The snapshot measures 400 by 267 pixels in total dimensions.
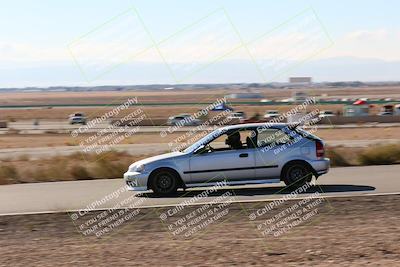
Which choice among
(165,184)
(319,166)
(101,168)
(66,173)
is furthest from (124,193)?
(66,173)

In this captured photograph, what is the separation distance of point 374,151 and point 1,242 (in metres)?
14.4

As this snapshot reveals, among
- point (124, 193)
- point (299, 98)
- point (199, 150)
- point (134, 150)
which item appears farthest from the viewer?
point (299, 98)

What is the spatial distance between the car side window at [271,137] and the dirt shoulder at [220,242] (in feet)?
9.77

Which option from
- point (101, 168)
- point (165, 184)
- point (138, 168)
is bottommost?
point (165, 184)

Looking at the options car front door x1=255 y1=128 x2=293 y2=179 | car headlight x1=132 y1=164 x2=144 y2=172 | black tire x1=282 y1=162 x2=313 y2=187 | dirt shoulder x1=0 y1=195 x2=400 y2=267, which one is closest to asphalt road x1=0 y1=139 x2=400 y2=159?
car headlight x1=132 y1=164 x2=144 y2=172

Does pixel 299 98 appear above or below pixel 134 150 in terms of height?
below

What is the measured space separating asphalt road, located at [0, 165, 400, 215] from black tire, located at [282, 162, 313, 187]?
0.26 m

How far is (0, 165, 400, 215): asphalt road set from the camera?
12.7 metres

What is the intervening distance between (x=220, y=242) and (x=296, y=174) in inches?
226

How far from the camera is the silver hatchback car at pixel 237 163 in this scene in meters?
13.8

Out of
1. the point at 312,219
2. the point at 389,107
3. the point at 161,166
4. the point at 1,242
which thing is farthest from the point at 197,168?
the point at 389,107

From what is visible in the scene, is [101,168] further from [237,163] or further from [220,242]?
[220,242]

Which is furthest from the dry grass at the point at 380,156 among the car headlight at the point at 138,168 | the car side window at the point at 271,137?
the car headlight at the point at 138,168

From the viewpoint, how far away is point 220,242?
8.50 metres
